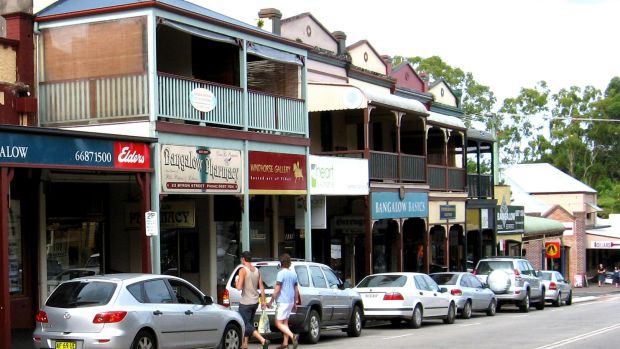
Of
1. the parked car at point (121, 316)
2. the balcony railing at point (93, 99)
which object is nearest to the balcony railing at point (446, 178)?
the balcony railing at point (93, 99)

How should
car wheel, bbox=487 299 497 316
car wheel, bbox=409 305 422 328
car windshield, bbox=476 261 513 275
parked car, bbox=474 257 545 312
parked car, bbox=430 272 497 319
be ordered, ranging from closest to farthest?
car wheel, bbox=409 305 422 328 → parked car, bbox=430 272 497 319 → car wheel, bbox=487 299 497 316 → parked car, bbox=474 257 545 312 → car windshield, bbox=476 261 513 275

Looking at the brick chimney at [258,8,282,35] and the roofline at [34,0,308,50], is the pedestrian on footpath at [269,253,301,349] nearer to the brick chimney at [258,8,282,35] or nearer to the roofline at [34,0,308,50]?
the roofline at [34,0,308,50]

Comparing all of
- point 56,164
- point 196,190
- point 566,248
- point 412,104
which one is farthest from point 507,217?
point 56,164

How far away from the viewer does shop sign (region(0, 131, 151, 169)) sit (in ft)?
49.4

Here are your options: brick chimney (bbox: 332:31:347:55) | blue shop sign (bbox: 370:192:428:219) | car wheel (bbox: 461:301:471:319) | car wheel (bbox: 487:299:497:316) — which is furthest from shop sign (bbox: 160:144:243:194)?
car wheel (bbox: 487:299:497:316)

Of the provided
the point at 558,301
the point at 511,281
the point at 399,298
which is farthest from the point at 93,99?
the point at 558,301

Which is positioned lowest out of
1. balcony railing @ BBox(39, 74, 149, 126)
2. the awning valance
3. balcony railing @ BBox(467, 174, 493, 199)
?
balcony railing @ BBox(467, 174, 493, 199)

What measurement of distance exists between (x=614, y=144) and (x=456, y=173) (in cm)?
6650

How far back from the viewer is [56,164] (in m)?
15.9

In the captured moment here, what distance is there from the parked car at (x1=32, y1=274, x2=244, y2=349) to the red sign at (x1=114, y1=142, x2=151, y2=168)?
11.3ft

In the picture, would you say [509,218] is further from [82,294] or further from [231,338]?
[82,294]

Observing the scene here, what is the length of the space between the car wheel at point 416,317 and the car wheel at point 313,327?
4.56m

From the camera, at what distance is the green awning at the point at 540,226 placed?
49.0m

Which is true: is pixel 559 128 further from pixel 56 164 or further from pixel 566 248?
pixel 56 164
